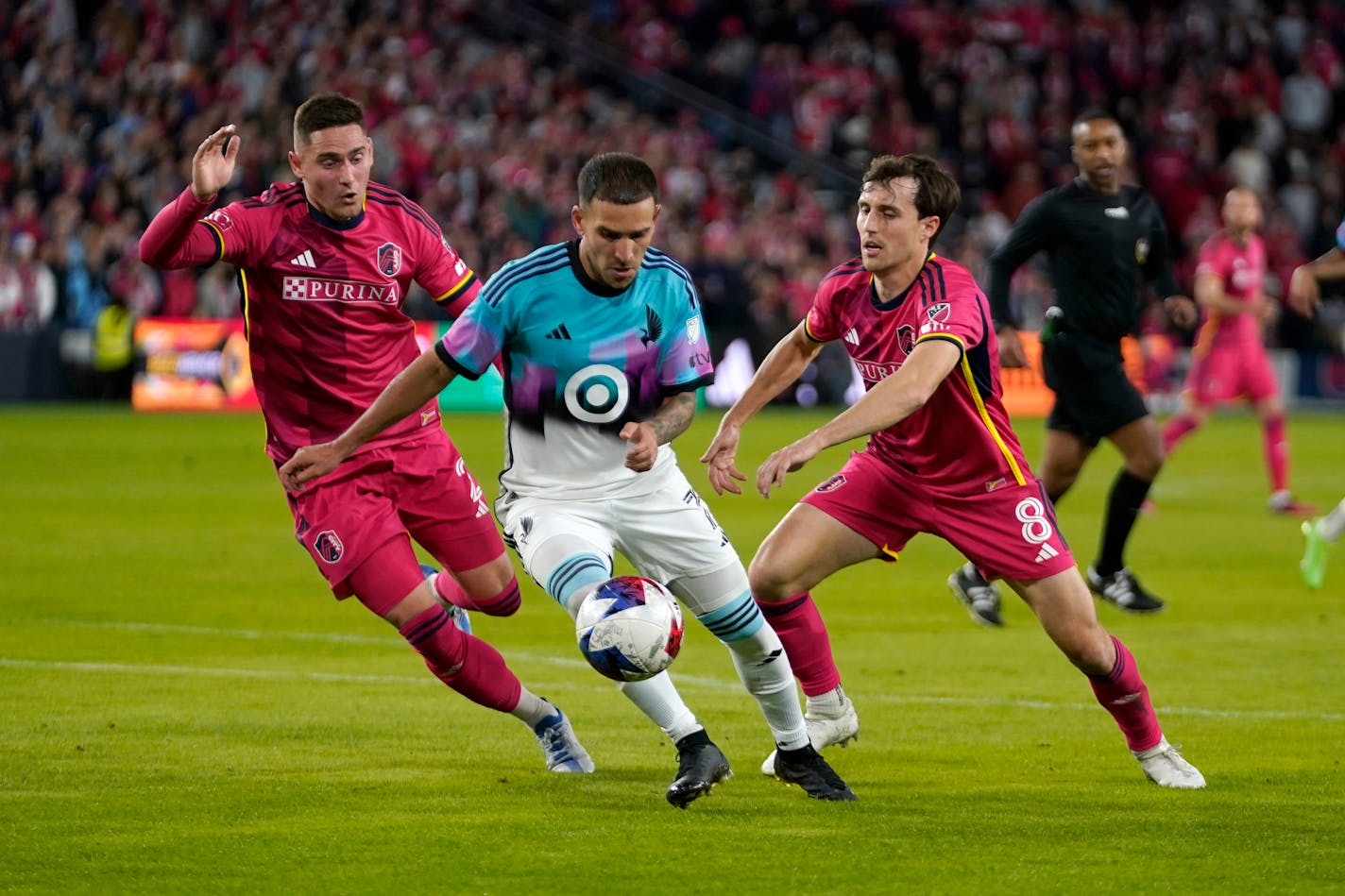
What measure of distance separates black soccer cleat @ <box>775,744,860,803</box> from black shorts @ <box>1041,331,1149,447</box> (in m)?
5.01

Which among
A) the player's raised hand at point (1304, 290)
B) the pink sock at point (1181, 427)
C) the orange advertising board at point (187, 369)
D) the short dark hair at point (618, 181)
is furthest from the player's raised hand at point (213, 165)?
the orange advertising board at point (187, 369)

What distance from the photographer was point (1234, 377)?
16.6m

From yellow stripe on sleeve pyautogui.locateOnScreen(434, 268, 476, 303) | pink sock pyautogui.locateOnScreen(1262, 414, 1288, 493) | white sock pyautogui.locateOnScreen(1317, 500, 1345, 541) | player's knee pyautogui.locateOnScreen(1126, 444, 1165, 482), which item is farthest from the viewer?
pink sock pyautogui.locateOnScreen(1262, 414, 1288, 493)

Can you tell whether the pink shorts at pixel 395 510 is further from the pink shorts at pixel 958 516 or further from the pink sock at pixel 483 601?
the pink shorts at pixel 958 516

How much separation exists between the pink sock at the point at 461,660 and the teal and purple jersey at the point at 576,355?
610mm

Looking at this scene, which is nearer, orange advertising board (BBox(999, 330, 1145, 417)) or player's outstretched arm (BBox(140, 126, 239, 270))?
player's outstretched arm (BBox(140, 126, 239, 270))

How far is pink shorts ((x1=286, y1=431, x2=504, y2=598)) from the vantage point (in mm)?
6902

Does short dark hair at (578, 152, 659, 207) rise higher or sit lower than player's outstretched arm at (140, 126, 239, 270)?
higher

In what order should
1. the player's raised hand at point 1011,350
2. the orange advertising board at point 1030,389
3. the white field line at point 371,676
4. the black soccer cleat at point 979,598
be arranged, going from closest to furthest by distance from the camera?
the white field line at point 371,676 → the player's raised hand at point 1011,350 → the black soccer cleat at point 979,598 → the orange advertising board at point 1030,389

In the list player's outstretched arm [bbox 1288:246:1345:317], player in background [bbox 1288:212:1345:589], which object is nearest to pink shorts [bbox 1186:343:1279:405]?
player in background [bbox 1288:212:1345:589]

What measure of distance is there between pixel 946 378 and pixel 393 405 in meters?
1.88

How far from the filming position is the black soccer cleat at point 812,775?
6.44 metres

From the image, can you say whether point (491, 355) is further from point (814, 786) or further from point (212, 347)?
point (212, 347)

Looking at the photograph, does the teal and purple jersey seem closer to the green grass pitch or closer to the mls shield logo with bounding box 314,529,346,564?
the mls shield logo with bounding box 314,529,346,564
